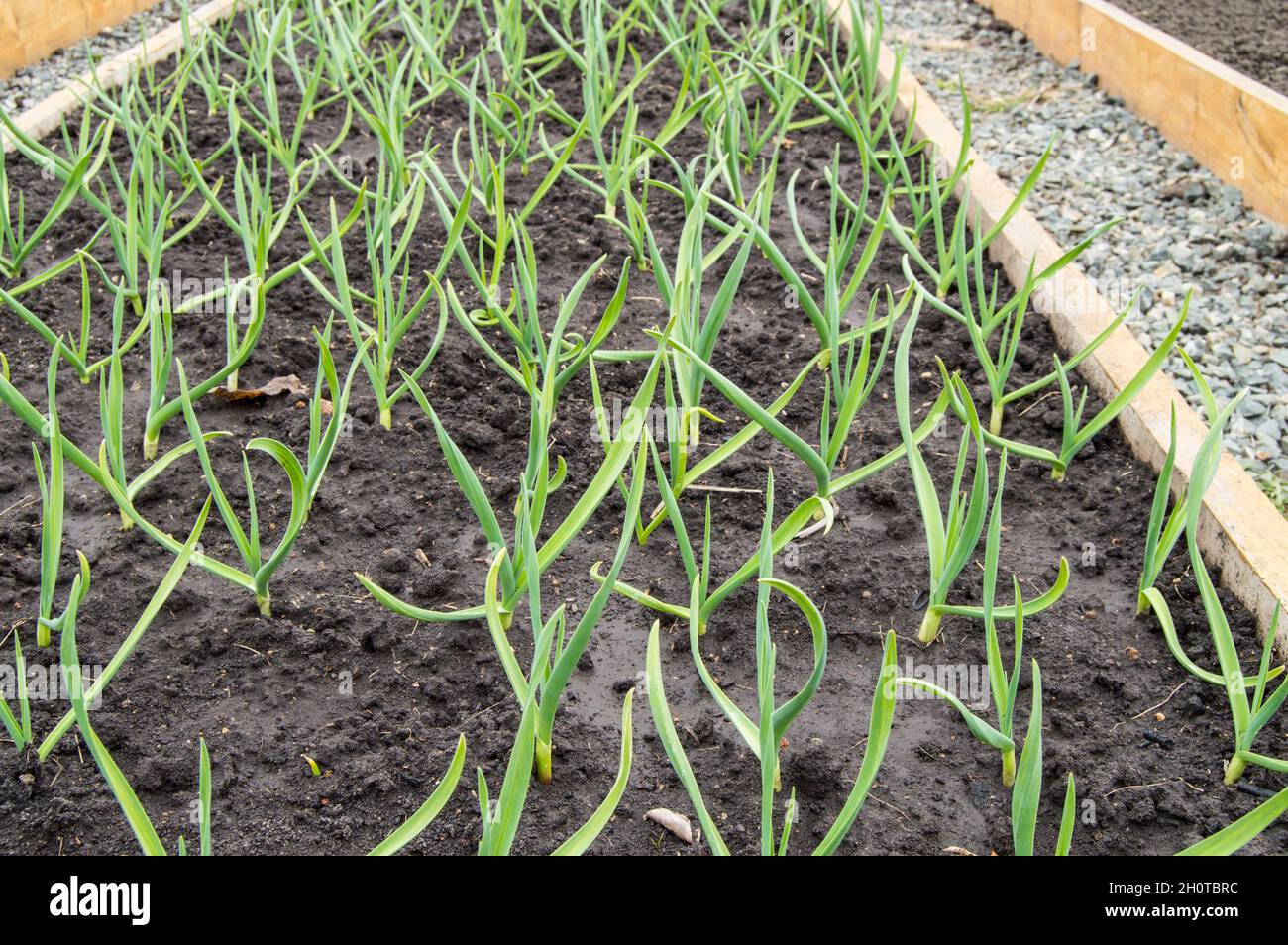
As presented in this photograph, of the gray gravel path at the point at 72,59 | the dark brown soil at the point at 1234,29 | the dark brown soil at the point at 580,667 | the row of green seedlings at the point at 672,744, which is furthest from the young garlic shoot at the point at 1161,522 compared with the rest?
the gray gravel path at the point at 72,59

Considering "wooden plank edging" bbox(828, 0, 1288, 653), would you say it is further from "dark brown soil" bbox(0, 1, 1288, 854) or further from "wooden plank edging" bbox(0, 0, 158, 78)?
"wooden plank edging" bbox(0, 0, 158, 78)

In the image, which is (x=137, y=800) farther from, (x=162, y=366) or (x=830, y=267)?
(x=830, y=267)

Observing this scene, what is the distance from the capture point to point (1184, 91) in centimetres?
344

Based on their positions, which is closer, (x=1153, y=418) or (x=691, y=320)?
A: (x=691, y=320)

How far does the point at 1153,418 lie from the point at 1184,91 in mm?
1848

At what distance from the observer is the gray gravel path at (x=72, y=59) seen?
3.83 metres

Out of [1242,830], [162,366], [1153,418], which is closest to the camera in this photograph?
[1242,830]

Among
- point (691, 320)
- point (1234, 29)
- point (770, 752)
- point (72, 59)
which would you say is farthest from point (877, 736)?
point (72, 59)

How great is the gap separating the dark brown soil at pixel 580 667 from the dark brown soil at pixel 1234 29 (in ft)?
7.31

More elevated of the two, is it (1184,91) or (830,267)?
(1184,91)
